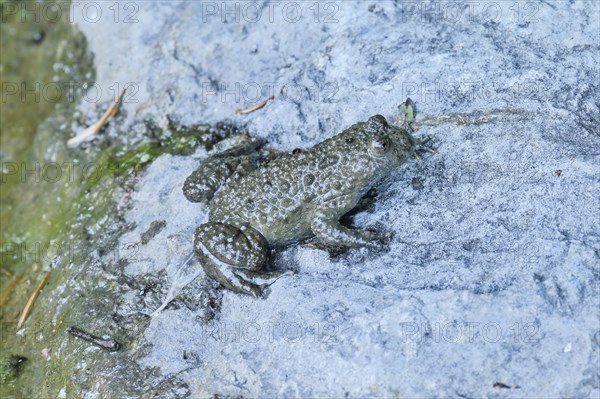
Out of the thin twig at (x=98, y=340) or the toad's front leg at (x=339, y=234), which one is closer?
the toad's front leg at (x=339, y=234)

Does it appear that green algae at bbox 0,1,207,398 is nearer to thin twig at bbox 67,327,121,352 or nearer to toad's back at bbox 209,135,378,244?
thin twig at bbox 67,327,121,352

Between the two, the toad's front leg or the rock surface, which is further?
the toad's front leg

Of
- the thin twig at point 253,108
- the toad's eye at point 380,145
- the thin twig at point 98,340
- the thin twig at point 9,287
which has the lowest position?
the thin twig at point 9,287

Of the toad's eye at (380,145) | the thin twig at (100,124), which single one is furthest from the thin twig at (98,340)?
the toad's eye at (380,145)

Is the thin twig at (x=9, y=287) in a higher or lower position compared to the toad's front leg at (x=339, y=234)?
lower

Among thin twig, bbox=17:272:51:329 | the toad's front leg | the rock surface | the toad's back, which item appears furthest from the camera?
thin twig, bbox=17:272:51:329

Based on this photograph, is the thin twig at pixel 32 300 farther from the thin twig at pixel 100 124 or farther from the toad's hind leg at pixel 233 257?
the toad's hind leg at pixel 233 257

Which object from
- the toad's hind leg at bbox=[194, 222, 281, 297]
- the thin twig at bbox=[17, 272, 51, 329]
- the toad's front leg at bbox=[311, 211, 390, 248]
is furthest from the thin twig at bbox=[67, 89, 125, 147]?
the toad's front leg at bbox=[311, 211, 390, 248]

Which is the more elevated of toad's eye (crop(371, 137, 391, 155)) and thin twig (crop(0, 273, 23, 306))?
toad's eye (crop(371, 137, 391, 155))

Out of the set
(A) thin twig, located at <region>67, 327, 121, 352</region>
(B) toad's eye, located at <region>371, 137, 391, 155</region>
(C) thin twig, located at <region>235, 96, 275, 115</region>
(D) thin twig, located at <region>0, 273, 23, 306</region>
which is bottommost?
(D) thin twig, located at <region>0, 273, 23, 306</region>
